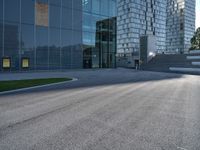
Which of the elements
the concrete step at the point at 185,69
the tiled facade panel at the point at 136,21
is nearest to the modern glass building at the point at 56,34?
the concrete step at the point at 185,69

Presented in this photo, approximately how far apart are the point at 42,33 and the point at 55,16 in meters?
3.80

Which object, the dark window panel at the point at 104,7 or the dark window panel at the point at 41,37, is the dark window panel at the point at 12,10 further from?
the dark window panel at the point at 104,7

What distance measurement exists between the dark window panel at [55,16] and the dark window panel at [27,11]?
305cm

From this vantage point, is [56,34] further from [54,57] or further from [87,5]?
[87,5]

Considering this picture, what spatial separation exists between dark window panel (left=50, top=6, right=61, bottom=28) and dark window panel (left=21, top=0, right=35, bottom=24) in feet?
10.0

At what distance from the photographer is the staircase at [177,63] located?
137ft

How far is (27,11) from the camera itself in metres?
32.4

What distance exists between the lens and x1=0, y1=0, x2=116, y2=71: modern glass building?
1212 inches

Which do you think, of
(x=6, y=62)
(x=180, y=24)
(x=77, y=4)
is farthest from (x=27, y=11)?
(x=180, y=24)

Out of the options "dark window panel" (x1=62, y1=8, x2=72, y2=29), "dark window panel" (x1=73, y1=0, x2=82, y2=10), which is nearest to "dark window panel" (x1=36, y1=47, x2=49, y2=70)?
"dark window panel" (x1=62, y1=8, x2=72, y2=29)

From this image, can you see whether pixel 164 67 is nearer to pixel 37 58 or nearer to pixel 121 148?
pixel 37 58

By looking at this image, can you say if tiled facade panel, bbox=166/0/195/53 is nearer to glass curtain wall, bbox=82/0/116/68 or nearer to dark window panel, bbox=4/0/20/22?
glass curtain wall, bbox=82/0/116/68

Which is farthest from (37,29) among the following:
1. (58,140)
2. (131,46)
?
(131,46)

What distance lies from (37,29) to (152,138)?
30869 millimetres
